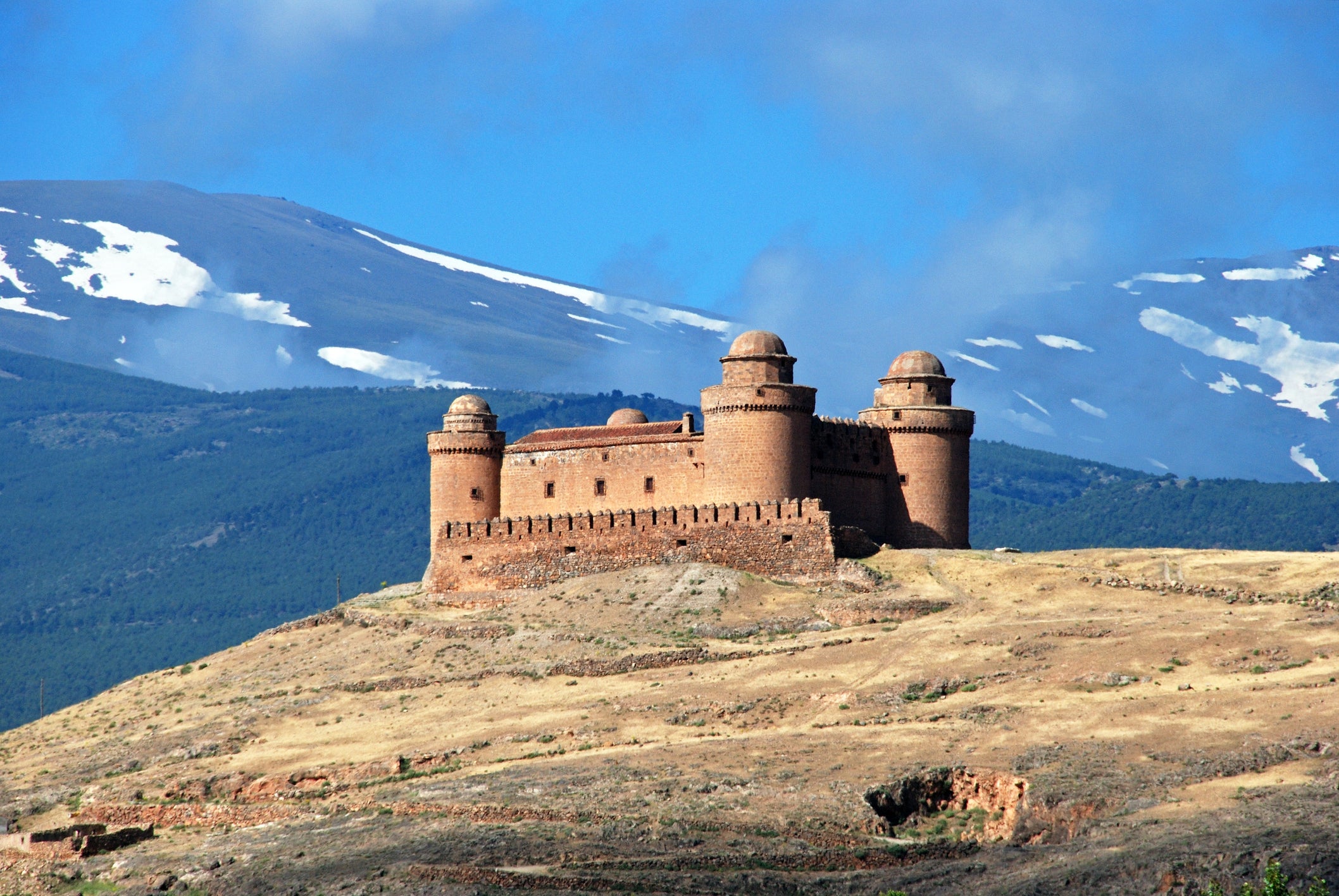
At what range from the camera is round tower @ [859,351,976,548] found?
229 feet

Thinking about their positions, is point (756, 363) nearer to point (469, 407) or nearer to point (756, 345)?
point (756, 345)

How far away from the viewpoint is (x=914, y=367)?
71000mm

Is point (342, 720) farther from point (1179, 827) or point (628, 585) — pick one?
point (1179, 827)

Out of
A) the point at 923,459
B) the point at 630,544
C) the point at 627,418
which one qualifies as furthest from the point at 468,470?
the point at 923,459

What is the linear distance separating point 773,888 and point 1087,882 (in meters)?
5.39

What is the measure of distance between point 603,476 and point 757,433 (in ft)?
24.0

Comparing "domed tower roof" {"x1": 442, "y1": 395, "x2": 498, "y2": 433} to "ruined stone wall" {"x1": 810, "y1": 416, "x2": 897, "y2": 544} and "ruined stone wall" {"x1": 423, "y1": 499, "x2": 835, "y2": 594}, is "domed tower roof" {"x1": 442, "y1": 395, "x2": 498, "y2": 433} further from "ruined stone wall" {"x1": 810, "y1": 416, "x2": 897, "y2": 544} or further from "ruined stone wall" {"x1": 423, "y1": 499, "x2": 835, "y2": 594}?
"ruined stone wall" {"x1": 810, "y1": 416, "x2": 897, "y2": 544}

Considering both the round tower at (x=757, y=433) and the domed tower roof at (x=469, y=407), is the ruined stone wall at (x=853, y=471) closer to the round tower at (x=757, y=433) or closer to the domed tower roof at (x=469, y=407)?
the round tower at (x=757, y=433)

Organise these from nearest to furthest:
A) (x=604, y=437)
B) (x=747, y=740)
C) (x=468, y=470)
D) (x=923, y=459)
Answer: (x=747, y=740)
(x=923, y=459)
(x=604, y=437)
(x=468, y=470)

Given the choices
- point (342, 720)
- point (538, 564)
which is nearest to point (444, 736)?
point (342, 720)

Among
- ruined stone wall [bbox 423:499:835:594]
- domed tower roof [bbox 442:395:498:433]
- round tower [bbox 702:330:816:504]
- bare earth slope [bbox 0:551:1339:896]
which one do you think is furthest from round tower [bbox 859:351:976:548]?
domed tower roof [bbox 442:395:498:433]

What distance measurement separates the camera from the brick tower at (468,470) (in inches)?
2852

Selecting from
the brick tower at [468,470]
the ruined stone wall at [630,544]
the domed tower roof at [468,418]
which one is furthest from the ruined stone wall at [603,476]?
the ruined stone wall at [630,544]

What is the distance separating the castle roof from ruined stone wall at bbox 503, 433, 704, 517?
0.12 m
